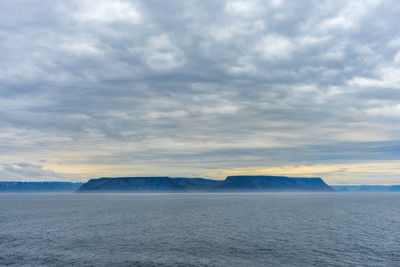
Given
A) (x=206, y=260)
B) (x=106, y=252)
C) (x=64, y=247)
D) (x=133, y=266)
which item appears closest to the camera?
(x=133, y=266)

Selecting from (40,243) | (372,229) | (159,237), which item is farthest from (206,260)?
(372,229)

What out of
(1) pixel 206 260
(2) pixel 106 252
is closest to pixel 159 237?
(2) pixel 106 252

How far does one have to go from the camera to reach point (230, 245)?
63.0 meters

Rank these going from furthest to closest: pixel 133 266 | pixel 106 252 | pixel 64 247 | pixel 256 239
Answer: pixel 256 239 → pixel 64 247 → pixel 106 252 → pixel 133 266

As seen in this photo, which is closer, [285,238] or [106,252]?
[106,252]

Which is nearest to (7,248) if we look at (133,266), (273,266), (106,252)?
(106,252)

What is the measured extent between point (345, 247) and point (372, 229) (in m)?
30.9

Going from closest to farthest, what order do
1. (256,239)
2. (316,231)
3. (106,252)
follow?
(106,252) → (256,239) → (316,231)

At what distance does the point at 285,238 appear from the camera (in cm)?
7081

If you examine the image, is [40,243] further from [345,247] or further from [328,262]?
[345,247]

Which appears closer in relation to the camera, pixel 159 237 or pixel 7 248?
pixel 7 248

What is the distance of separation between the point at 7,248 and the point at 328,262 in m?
56.9

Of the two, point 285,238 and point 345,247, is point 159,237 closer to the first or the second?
point 285,238

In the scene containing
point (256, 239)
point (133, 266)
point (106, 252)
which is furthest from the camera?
point (256, 239)
